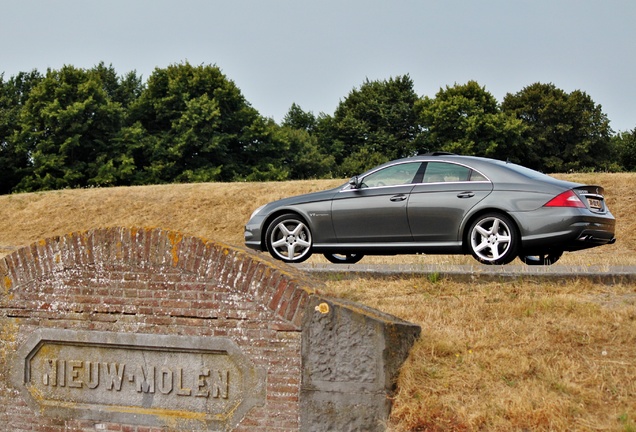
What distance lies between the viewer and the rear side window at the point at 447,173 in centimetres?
1080

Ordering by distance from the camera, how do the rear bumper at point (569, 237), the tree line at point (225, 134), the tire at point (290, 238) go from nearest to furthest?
the rear bumper at point (569, 237)
the tire at point (290, 238)
the tree line at point (225, 134)

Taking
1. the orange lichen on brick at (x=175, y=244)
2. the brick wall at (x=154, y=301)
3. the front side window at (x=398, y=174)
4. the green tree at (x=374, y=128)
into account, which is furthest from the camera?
the green tree at (x=374, y=128)

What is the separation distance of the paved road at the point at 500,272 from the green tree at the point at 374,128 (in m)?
41.7

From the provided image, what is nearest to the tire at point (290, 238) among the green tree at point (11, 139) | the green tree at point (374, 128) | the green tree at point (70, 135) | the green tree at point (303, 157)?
the green tree at point (70, 135)

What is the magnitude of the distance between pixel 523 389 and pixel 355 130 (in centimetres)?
4829

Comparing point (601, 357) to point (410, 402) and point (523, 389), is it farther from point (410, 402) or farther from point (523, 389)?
point (410, 402)

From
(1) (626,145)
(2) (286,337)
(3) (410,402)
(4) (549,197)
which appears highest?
(1) (626,145)

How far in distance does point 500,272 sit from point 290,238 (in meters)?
3.35

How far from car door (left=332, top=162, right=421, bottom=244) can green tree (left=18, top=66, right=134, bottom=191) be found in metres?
36.2

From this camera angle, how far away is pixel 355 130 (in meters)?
54.8

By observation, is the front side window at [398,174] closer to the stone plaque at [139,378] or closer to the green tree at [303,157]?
the stone plaque at [139,378]

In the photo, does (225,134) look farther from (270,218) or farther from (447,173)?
(447,173)

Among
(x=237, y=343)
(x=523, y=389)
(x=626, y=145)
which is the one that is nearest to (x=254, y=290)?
(x=237, y=343)

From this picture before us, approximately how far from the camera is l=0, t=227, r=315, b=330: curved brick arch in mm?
7914
